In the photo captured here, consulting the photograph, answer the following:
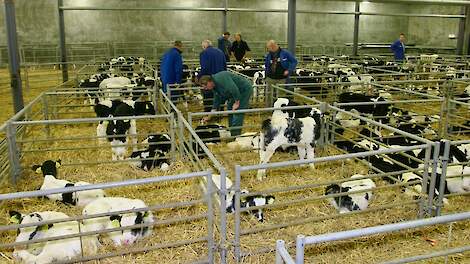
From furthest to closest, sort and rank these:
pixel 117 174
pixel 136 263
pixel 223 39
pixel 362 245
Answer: pixel 223 39 → pixel 117 174 → pixel 362 245 → pixel 136 263

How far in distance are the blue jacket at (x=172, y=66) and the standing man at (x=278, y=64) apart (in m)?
2.08

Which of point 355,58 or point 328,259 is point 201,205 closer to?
point 328,259

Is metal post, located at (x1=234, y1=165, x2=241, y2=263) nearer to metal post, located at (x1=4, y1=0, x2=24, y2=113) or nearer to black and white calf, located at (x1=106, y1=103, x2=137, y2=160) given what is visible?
black and white calf, located at (x1=106, y1=103, x2=137, y2=160)

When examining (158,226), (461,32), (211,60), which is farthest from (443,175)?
(461,32)

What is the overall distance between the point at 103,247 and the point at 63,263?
903 mm

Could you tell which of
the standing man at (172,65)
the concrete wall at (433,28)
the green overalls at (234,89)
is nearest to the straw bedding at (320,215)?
the green overalls at (234,89)

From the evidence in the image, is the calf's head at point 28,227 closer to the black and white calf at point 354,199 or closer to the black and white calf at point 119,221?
the black and white calf at point 119,221

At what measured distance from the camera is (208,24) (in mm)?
23750

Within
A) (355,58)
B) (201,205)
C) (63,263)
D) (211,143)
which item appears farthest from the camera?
(355,58)

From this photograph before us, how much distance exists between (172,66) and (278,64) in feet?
8.07

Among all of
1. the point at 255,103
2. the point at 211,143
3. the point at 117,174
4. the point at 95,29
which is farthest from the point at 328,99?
the point at 95,29

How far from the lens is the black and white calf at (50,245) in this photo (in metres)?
4.34

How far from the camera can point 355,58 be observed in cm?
1883

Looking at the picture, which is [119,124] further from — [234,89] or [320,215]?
[320,215]
